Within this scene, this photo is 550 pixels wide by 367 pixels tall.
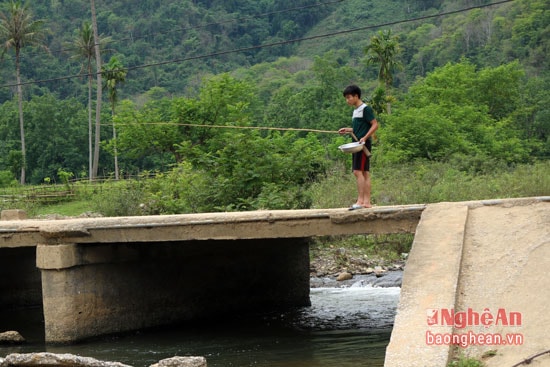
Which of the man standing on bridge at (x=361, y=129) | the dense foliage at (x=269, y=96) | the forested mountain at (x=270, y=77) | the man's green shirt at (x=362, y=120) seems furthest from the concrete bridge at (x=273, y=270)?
the forested mountain at (x=270, y=77)

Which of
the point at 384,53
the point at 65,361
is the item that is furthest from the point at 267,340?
the point at 384,53

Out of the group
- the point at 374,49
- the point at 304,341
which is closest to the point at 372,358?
the point at 304,341

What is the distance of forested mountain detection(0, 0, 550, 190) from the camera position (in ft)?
113

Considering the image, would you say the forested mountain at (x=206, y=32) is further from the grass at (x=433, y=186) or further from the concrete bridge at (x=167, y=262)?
the concrete bridge at (x=167, y=262)

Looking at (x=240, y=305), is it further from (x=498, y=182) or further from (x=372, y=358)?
(x=498, y=182)

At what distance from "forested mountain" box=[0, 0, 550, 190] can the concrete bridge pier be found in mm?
5177

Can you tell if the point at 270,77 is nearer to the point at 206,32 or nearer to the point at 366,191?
the point at 206,32

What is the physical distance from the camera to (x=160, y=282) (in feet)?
46.4

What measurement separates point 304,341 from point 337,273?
9.13 meters

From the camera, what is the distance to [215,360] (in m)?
11.3

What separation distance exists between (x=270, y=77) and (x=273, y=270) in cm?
6079

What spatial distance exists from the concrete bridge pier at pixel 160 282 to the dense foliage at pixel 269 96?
2344 mm

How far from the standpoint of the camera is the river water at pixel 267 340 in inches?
440

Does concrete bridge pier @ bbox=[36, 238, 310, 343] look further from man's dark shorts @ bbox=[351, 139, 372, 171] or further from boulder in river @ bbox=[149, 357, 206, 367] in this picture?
man's dark shorts @ bbox=[351, 139, 372, 171]
